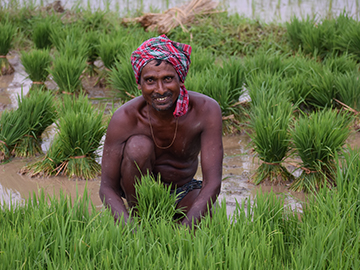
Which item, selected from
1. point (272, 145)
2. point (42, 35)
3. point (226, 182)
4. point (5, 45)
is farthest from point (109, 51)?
point (272, 145)

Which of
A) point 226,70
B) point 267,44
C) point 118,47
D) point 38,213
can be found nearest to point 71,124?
point 38,213

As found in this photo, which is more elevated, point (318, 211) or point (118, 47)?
point (118, 47)

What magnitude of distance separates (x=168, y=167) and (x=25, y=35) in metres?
5.54

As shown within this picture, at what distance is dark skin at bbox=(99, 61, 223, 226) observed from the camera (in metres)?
2.75

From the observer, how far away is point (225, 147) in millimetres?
4668

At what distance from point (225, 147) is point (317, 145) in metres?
1.24

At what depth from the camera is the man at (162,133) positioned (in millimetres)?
2715

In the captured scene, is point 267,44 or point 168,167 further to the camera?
point 267,44

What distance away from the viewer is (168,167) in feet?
10.1

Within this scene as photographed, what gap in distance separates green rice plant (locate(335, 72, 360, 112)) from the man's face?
103 inches

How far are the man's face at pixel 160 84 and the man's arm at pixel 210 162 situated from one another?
0.26 meters

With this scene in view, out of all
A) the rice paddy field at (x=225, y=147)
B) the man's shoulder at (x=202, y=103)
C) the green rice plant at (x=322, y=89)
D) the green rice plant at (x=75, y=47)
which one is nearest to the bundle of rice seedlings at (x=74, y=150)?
the rice paddy field at (x=225, y=147)

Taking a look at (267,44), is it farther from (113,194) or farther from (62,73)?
(113,194)

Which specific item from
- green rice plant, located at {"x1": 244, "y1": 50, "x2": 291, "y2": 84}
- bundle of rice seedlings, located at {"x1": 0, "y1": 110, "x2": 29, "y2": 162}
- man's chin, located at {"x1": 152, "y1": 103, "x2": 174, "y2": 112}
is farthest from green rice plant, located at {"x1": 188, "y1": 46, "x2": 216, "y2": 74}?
man's chin, located at {"x1": 152, "y1": 103, "x2": 174, "y2": 112}
